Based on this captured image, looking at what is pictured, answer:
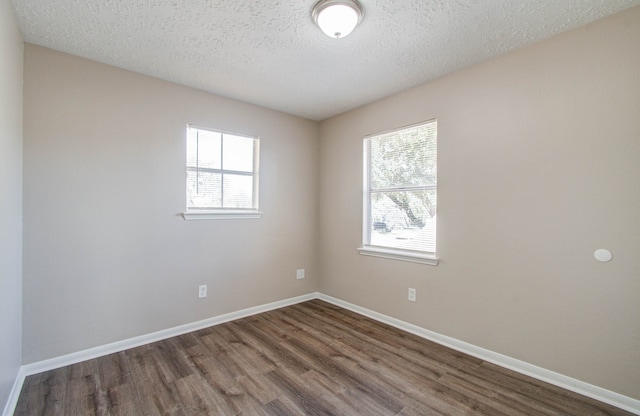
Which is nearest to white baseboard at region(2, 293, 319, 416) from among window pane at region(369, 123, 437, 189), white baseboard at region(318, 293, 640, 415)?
white baseboard at region(318, 293, 640, 415)

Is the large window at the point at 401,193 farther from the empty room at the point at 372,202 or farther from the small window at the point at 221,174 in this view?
the small window at the point at 221,174

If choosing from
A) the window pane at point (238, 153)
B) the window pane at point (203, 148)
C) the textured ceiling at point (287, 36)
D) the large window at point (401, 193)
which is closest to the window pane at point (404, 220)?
the large window at point (401, 193)

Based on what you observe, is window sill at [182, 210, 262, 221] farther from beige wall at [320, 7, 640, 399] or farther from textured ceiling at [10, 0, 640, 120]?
beige wall at [320, 7, 640, 399]

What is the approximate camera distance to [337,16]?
5.94 ft

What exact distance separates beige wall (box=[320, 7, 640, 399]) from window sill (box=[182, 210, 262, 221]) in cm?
186

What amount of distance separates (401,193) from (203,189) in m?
2.14

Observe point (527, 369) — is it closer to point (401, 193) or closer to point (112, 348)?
point (401, 193)

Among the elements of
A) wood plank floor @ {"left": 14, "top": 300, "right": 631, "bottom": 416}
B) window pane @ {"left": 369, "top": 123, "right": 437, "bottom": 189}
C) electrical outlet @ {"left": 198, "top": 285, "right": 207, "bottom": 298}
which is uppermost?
window pane @ {"left": 369, "top": 123, "right": 437, "bottom": 189}

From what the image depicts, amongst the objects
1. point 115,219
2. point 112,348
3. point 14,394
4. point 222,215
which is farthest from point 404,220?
point 14,394

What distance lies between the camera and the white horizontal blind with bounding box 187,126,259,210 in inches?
121

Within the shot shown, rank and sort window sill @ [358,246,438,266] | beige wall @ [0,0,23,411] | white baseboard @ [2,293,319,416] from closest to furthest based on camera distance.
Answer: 1. beige wall @ [0,0,23,411]
2. white baseboard @ [2,293,319,416]
3. window sill @ [358,246,438,266]

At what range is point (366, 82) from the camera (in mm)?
2887

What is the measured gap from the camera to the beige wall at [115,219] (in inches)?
89.1

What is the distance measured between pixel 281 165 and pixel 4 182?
8.18 ft
